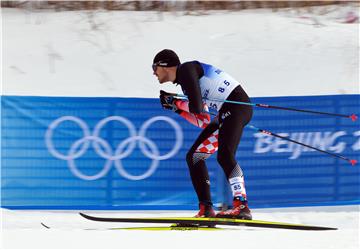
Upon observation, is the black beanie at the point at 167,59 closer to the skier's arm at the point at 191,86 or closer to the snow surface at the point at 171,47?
the skier's arm at the point at 191,86

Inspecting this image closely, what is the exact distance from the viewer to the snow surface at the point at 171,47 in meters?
14.2

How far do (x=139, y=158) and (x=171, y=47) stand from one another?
6617mm

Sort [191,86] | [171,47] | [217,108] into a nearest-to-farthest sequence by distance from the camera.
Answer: [191,86]
[217,108]
[171,47]

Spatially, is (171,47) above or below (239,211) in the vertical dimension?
above

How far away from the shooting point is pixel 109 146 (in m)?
9.06

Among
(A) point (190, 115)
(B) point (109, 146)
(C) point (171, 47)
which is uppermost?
(C) point (171, 47)

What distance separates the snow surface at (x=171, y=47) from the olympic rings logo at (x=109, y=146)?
180 inches

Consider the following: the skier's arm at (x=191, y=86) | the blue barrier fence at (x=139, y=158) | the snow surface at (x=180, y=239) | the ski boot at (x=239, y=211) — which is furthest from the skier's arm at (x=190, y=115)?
the blue barrier fence at (x=139, y=158)

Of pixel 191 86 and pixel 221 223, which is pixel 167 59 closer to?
pixel 191 86

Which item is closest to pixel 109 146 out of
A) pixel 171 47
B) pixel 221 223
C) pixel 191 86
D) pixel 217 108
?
pixel 217 108

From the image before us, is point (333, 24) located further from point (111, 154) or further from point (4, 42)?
point (111, 154)

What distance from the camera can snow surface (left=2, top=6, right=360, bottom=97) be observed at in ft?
46.5

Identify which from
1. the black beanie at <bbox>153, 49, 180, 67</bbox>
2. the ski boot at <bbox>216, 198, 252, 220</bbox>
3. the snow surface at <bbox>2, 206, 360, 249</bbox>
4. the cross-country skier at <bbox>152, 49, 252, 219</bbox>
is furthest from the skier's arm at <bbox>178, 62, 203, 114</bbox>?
the snow surface at <bbox>2, 206, 360, 249</bbox>

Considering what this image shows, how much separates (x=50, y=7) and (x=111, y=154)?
889 cm
